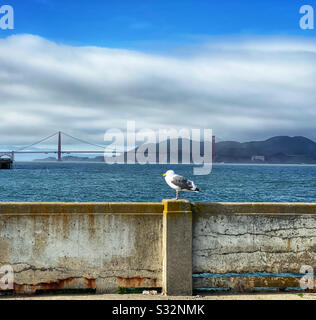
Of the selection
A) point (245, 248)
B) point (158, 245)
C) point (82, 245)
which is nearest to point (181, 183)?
point (158, 245)

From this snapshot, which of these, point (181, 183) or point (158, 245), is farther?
point (181, 183)

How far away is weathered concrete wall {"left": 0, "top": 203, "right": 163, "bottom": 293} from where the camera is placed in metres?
5.82

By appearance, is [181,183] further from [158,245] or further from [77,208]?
[77,208]

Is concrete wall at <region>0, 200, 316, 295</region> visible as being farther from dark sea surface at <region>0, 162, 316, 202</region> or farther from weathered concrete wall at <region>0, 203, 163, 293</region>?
dark sea surface at <region>0, 162, 316, 202</region>

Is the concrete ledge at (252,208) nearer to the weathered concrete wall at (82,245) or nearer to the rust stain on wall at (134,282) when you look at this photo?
the weathered concrete wall at (82,245)

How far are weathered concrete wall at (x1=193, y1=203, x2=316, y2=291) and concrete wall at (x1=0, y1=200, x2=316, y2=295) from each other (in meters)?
0.01

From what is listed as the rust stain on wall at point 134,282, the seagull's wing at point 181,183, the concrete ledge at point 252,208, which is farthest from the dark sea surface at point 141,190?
the rust stain on wall at point 134,282

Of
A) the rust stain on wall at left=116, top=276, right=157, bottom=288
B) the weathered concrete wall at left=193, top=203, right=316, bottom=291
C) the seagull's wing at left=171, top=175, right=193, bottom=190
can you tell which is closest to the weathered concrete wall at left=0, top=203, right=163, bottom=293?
the rust stain on wall at left=116, top=276, right=157, bottom=288

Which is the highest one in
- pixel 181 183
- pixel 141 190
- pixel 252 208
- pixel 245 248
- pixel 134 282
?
pixel 181 183

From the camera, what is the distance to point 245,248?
6039mm

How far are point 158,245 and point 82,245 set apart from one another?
1045 mm

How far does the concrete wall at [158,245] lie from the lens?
5840 mm

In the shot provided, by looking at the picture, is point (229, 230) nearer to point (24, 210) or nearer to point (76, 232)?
point (76, 232)

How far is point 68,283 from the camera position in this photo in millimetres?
5883
